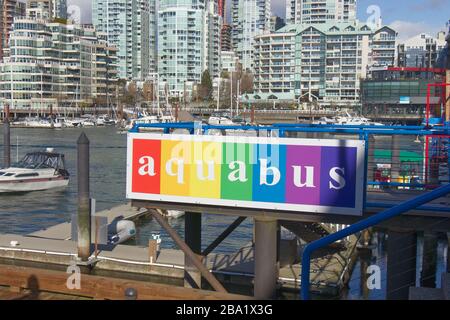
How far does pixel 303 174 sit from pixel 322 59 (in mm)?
129642

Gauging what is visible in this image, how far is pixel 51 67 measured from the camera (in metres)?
130

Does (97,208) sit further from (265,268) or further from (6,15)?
(6,15)

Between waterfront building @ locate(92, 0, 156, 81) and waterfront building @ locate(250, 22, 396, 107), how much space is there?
57364 millimetres

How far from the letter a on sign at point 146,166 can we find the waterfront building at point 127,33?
17500 centimetres

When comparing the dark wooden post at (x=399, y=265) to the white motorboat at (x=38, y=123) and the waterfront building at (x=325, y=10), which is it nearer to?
the white motorboat at (x=38, y=123)

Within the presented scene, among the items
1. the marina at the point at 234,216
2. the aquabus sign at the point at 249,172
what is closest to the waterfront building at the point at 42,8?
the marina at the point at 234,216

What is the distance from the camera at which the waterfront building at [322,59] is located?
130m

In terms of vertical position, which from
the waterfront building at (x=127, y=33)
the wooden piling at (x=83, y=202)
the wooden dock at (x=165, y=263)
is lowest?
the wooden dock at (x=165, y=263)

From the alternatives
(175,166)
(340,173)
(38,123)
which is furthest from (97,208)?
(38,123)

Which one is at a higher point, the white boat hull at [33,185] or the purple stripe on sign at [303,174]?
the purple stripe on sign at [303,174]

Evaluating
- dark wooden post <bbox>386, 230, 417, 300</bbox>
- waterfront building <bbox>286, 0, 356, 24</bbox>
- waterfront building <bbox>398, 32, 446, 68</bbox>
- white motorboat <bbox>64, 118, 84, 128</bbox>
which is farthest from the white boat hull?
waterfront building <bbox>286, 0, 356, 24</bbox>

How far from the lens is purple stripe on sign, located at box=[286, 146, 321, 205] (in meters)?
6.92

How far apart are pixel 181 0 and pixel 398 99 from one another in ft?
273

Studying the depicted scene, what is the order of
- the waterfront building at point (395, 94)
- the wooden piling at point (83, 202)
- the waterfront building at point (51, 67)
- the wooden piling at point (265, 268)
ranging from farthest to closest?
1. the waterfront building at point (51, 67)
2. the waterfront building at point (395, 94)
3. the wooden piling at point (83, 202)
4. the wooden piling at point (265, 268)
